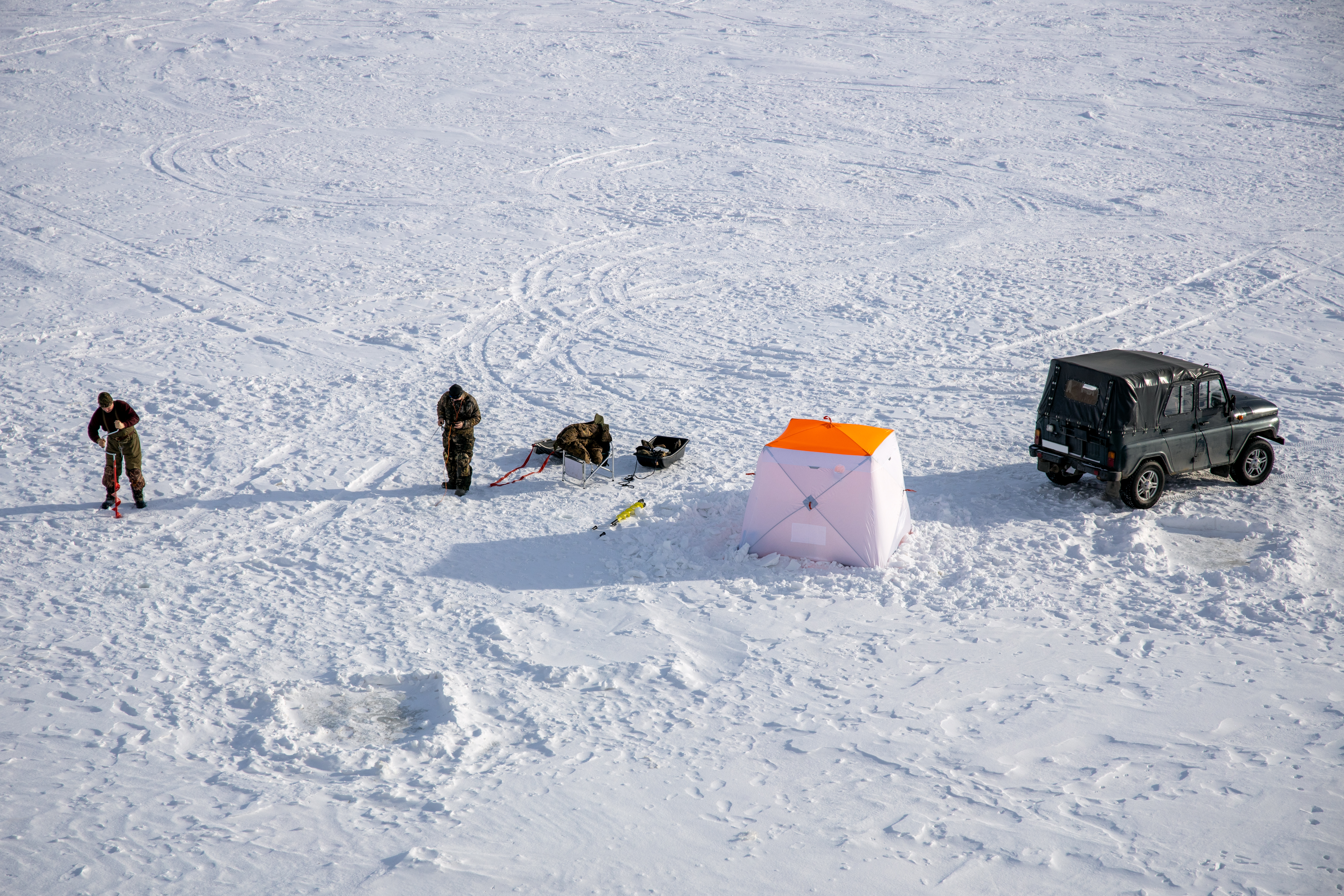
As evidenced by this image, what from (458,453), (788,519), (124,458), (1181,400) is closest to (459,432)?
(458,453)

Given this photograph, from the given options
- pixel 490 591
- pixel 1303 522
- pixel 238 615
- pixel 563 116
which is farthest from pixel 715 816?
pixel 563 116

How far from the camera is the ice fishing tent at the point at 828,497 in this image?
8859 mm

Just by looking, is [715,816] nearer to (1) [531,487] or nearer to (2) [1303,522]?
(1) [531,487]

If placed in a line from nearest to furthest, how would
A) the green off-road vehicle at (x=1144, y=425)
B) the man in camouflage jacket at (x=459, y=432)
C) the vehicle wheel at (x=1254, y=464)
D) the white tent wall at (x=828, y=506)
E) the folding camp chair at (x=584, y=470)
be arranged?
A: 1. the white tent wall at (x=828, y=506)
2. the green off-road vehicle at (x=1144, y=425)
3. the man in camouflage jacket at (x=459, y=432)
4. the vehicle wheel at (x=1254, y=464)
5. the folding camp chair at (x=584, y=470)

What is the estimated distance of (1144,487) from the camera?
996 centimetres

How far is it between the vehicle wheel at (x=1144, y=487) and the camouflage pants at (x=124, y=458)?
32.7 feet

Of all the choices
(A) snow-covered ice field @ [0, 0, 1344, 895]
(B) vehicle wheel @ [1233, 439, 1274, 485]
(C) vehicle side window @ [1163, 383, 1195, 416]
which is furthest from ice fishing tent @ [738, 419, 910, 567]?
(B) vehicle wheel @ [1233, 439, 1274, 485]

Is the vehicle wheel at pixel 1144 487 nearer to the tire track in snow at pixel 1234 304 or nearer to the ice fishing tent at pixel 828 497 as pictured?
the ice fishing tent at pixel 828 497

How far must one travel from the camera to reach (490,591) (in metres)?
8.70

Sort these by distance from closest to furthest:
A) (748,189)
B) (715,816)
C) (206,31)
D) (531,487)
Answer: (715,816), (531,487), (748,189), (206,31)

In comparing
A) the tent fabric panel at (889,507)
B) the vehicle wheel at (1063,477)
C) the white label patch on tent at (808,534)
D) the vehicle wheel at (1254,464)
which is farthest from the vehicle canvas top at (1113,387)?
the white label patch on tent at (808,534)

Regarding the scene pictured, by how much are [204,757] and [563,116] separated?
74.6 feet

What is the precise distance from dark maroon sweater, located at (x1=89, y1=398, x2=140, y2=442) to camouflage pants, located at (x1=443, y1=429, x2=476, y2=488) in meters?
3.07

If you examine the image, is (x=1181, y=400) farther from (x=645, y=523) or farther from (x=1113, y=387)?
(x=645, y=523)
